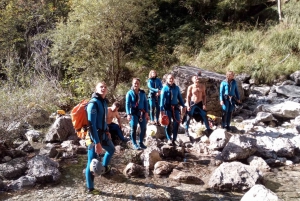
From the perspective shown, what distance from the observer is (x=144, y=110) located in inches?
285

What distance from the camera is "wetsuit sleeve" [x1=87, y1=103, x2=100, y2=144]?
4840mm

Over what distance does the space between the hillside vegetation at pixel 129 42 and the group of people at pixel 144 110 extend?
3183 millimetres

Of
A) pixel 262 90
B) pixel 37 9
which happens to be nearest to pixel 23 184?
pixel 262 90

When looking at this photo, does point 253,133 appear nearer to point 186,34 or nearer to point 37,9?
point 186,34

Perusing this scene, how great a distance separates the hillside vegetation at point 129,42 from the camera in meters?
12.9

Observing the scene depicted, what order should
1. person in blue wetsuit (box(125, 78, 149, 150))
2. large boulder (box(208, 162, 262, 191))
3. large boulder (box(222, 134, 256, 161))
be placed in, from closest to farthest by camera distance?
large boulder (box(208, 162, 262, 191)) → large boulder (box(222, 134, 256, 161)) → person in blue wetsuit (box(125, 78, 149, 150))

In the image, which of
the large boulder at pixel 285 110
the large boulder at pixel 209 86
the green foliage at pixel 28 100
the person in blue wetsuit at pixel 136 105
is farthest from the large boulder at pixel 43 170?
the large boulder at pixel 285 110

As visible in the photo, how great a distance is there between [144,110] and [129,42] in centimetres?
952

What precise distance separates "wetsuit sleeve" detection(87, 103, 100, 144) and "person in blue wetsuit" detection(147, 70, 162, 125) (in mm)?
4074

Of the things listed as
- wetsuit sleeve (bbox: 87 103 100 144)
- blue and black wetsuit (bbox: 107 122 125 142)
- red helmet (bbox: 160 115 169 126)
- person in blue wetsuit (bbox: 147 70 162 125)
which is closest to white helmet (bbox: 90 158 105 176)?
wetsuit sleeve (bbox: 87 103 100 144)

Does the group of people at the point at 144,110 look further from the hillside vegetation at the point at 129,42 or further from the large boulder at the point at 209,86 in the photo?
the hillside vegetation at the point at 129,42

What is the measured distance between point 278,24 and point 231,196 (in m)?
13.5

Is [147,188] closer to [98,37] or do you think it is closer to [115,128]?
[115,128]

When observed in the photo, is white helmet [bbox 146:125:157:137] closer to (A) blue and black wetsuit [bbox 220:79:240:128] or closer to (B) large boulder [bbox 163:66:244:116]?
(A) blue and black wetsuit [bbox 220:79:240:128]
